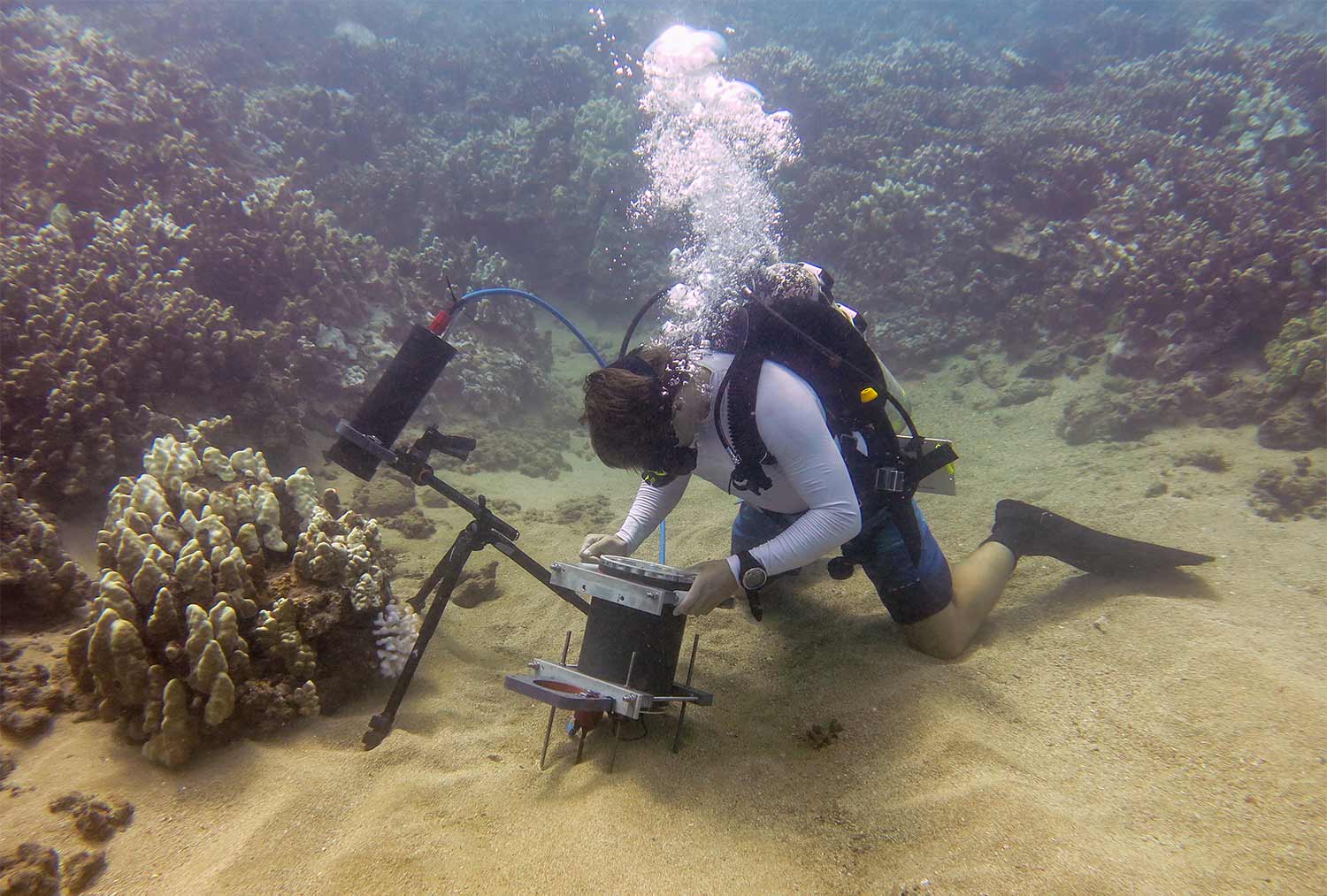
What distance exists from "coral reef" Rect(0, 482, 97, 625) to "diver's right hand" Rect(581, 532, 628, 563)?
2.75 metres

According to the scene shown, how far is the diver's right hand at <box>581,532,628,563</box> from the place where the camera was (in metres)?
2.96

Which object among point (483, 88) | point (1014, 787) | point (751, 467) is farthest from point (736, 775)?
point (483, 88)

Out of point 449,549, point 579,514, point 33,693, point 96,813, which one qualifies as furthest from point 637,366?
point 579,514

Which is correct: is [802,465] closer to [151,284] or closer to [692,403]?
[692,403]

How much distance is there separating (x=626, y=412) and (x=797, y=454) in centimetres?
75

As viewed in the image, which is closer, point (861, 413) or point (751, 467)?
point (751, 467)

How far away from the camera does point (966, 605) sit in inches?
→ 132

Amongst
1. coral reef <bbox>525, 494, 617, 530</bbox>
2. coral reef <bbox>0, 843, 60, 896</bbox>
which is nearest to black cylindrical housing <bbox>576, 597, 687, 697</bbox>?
coral reef <bbox>0, 843, 60, 896</bbox>

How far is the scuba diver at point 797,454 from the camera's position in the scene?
241 cm

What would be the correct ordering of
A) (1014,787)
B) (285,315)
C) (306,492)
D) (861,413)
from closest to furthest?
(1014,787), (861,413), (306,492), (285,315)

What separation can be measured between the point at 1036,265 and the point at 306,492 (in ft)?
34.3

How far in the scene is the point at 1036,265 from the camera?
9031 millimetres

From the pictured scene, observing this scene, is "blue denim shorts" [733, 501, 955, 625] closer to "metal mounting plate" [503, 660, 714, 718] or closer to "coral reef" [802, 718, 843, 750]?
"coral reef" [802, 718, 843, 750]

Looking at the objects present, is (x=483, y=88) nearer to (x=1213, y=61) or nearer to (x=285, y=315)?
(x=285, y=315)
